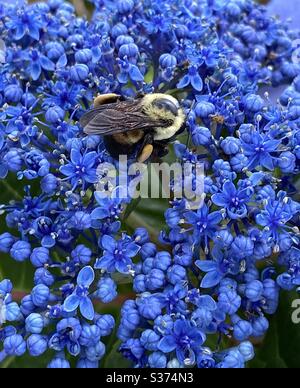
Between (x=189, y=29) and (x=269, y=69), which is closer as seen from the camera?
(x=189, y=29)

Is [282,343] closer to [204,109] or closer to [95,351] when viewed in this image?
[95,351]

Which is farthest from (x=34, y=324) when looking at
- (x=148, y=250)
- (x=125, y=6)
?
(x=125, y=6)

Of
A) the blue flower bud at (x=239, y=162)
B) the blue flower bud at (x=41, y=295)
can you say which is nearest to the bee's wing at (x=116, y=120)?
the blue flower bud at (x=239, y=162)

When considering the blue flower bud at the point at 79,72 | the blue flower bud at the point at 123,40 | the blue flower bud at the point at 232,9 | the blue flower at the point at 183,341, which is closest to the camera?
the blue flower at the point at 183,341

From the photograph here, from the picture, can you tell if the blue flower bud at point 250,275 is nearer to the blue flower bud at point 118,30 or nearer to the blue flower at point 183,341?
the blue flower at point 183,341
